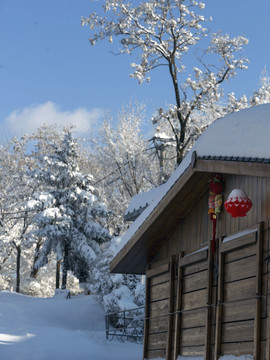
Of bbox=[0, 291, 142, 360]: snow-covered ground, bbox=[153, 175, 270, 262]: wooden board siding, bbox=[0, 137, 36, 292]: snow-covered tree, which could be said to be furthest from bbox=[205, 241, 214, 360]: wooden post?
bbox=[0, 137, 36, 292]: snow-covered tree

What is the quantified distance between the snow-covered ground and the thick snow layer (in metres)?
8.84

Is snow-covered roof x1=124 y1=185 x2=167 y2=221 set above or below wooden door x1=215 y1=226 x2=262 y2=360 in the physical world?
above

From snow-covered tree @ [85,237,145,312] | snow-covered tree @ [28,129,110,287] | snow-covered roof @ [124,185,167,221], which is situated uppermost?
snow-covered tree @ [28,129,110,287]

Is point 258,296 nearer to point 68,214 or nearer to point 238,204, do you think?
point 238,204

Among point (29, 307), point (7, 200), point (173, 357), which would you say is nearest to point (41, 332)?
point (29, 307)

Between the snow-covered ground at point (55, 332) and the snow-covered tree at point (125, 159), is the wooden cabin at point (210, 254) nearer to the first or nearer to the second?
the snow-covered ground at point (55, 332)

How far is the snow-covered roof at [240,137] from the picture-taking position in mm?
7883

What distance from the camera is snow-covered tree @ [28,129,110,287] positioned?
3284 centimetres

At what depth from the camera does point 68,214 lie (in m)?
33.7

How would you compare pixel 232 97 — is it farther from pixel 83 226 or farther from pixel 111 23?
pixel 83 226

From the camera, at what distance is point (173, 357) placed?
435 inches

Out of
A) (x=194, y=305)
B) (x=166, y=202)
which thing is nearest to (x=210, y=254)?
(x=194, y=305)

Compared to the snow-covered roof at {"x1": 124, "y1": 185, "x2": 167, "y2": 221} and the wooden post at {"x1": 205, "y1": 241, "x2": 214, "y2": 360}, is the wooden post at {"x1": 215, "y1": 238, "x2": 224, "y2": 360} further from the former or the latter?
the snow-covered roof at {"x1": 124, "y1": 185, "x2": 167, "y2": 221}

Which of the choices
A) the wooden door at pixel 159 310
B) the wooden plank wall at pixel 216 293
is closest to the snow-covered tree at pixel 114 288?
the wooden door at pixel 159 310
